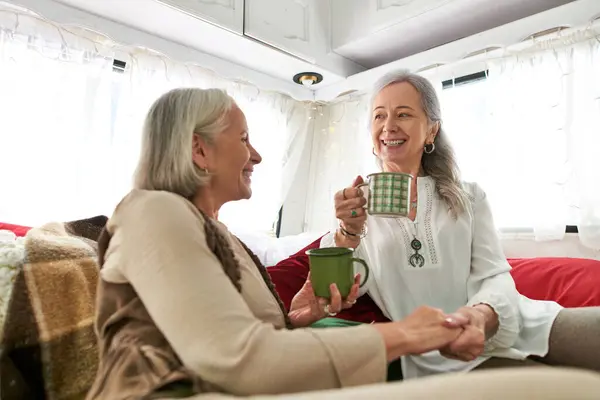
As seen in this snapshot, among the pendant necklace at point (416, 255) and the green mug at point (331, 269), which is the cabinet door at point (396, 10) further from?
the green mug at point (331, 269)

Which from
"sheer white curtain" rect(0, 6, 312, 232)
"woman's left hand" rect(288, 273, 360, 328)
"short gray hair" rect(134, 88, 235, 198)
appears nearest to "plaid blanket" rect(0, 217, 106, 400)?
"short gray hair" rect(134, 88, 235, 198)

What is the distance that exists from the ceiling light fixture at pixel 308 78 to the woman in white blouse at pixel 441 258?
1212 mm

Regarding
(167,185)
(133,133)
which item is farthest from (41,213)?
(167,185)

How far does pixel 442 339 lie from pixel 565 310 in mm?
580

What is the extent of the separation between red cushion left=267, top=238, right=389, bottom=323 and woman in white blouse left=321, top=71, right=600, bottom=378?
8cm

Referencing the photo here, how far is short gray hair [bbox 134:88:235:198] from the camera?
2.81 feet

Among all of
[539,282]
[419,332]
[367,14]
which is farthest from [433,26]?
[419,332]

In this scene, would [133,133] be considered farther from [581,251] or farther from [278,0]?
[581,251]

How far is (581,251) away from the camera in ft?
5.87

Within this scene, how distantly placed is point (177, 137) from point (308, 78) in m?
1.96

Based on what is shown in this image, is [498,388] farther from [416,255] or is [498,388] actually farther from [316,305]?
[416,255]

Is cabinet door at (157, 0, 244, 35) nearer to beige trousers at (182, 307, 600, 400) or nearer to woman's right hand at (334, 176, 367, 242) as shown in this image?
woman's right hand at (334, 176, 367, 242)

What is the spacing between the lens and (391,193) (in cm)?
101

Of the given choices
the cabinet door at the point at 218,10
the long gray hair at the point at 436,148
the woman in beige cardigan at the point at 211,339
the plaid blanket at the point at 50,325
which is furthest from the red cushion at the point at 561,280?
the cabinet door at the point at 218,10
